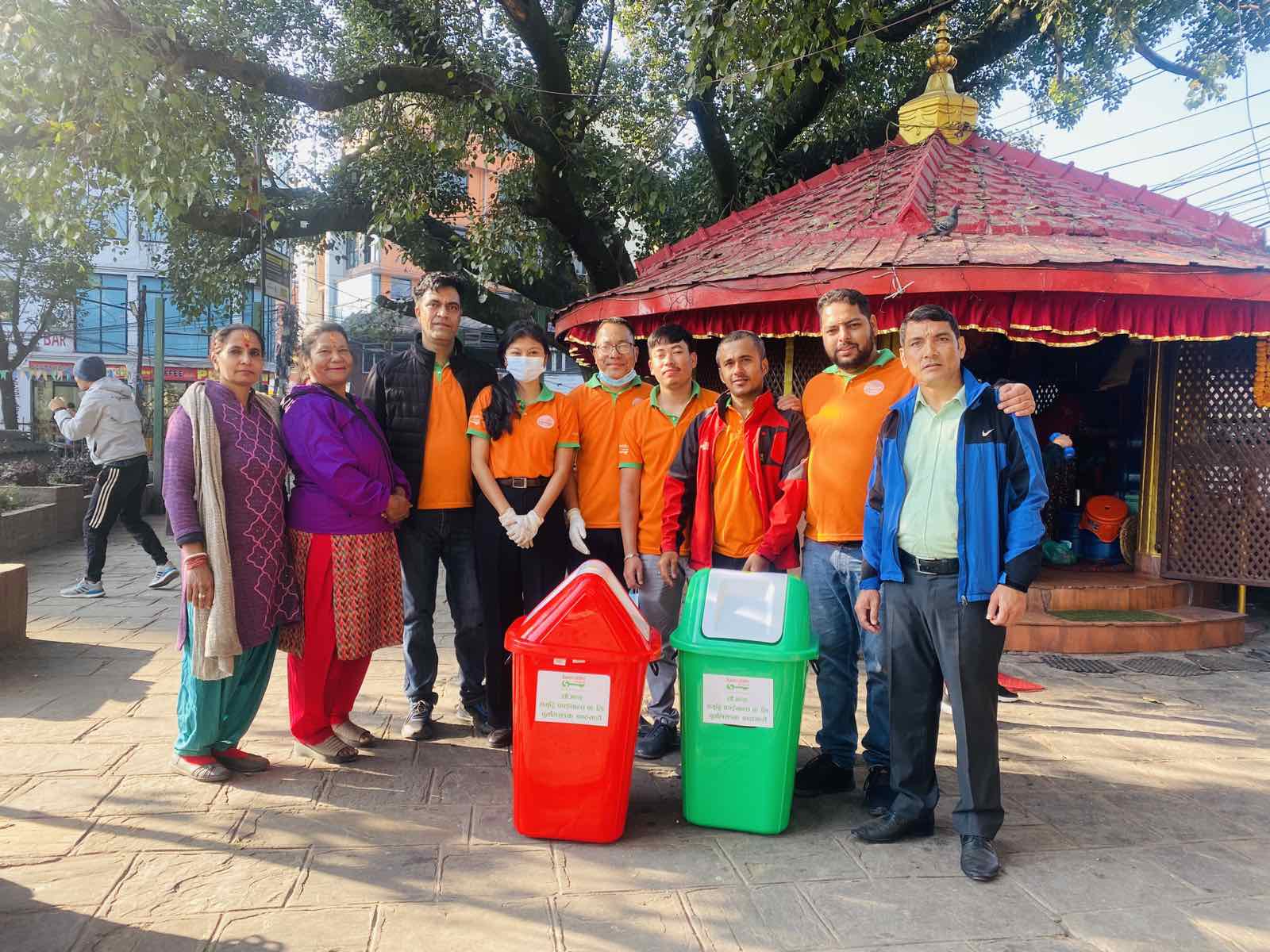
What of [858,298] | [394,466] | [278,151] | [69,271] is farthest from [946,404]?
[69,271]

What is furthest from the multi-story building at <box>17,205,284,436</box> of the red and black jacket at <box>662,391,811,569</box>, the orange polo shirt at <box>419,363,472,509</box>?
the red and black jacket at <box>662,391,811,569</box>

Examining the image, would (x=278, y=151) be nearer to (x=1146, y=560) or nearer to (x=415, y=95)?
(x=415, y=95)

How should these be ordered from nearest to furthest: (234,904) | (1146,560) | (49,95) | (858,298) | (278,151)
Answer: (234,904)
(858,298)
(49,95)
(1146,560)
(278,151)

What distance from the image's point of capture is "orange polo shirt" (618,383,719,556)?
398cm

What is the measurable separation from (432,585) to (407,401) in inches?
33.9

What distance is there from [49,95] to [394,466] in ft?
14.2

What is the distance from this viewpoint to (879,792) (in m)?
3.42

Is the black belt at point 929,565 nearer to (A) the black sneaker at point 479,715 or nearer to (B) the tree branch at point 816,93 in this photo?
(A) the black sneaker at point 479,715

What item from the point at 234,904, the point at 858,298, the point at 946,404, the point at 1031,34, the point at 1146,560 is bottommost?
the point at 234,904

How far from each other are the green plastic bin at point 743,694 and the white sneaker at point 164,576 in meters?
6.22

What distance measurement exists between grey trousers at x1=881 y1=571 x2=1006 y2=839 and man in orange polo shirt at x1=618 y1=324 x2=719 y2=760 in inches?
42.7

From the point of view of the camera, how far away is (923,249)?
5.47 meters

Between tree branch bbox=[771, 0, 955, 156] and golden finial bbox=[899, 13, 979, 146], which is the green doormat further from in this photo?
tree branch bbox=[771, 0, 955, 156]

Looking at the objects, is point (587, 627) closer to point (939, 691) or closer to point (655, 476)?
point (655, 476)
